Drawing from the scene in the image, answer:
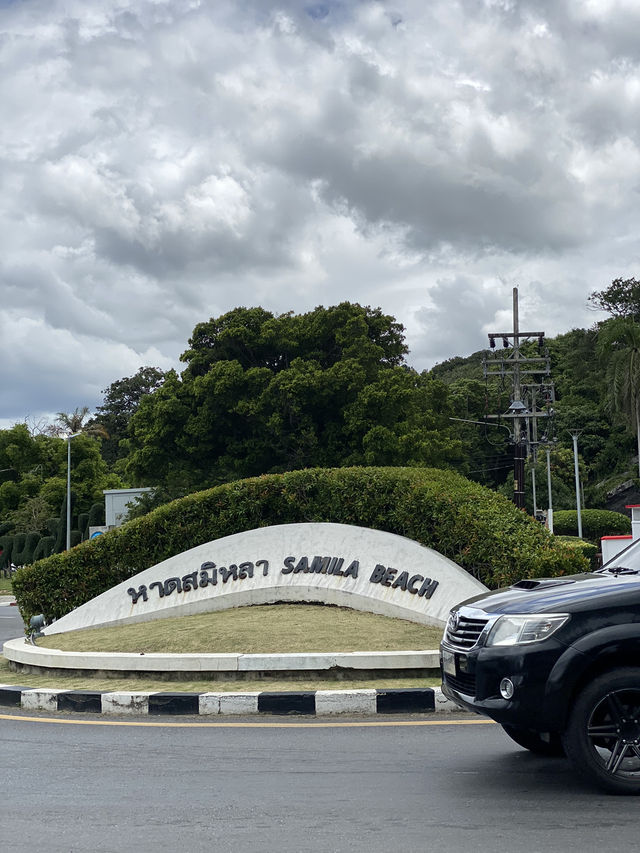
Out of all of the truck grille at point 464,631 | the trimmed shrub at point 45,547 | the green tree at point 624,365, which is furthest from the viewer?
the green tree at point 624,365

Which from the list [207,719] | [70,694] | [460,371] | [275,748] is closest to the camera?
[275,748]

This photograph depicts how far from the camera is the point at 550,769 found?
5.77m

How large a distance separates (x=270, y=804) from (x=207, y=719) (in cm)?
281

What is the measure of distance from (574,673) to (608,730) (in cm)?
38

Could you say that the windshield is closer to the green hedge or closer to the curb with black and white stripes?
the curb with black and white stripes

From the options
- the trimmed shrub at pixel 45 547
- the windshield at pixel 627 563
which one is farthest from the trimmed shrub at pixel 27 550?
the windshield at pixel 627 563

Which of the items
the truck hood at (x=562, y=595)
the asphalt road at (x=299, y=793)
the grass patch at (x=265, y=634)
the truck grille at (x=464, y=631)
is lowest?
the asphalt road at (x=299, y=793)

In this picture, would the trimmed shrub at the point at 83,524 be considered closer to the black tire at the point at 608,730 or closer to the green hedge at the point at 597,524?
the green hedge at the point at 597,524

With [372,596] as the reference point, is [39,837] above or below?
below

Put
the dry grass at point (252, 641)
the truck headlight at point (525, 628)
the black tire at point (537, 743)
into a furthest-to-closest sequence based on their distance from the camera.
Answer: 1. the dry grass at point (252, 641)
2. the black tire at point (537, 743)
3. the truck headlight at point (525, 628)

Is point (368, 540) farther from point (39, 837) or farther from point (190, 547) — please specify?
point (39, 837)

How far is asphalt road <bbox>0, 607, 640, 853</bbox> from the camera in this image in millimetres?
4402

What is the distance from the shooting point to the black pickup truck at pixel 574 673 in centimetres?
505

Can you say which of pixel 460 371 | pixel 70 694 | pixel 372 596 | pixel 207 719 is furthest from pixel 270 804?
pixel 460 371
